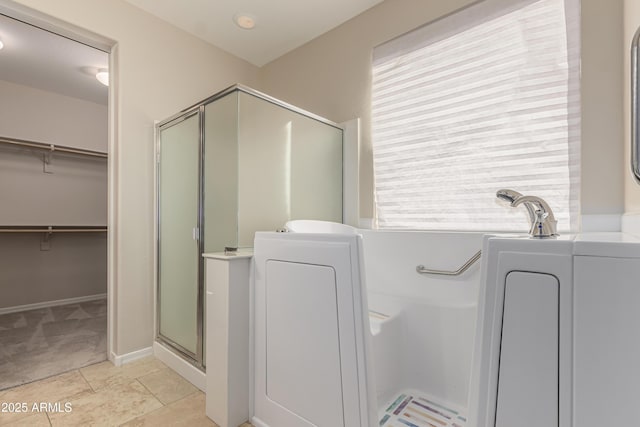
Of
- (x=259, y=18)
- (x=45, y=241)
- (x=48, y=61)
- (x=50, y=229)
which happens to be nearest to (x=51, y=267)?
(x=45, y=241)

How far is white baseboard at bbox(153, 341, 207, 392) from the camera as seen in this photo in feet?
5.68

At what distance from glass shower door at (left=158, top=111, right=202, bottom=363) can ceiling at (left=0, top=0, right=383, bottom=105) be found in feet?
2.98

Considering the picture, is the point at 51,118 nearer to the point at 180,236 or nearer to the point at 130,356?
the point at 180,236

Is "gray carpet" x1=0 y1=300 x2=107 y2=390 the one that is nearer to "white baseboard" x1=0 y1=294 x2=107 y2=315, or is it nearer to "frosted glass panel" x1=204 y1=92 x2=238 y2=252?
"white baseboard" x1=0 y1=294 x2=107 y2=315

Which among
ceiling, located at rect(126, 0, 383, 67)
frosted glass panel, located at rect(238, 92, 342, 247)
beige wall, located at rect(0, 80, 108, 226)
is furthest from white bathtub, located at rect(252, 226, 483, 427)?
beige wall, located at rect(0, 80, 108, 226)

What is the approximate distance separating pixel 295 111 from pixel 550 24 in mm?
1423

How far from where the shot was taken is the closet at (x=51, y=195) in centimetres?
256

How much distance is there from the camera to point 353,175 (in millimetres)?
2264

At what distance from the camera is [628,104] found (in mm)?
1271

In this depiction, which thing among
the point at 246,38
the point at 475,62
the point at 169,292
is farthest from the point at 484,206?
the point at 246,38

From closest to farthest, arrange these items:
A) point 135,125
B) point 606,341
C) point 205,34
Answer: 1. point 606,341
2. point 135,125
3. point 205,34

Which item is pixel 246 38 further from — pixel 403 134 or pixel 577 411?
pixel 577 411

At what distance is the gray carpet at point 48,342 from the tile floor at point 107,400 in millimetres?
157

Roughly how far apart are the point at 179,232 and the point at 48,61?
7.43ft
